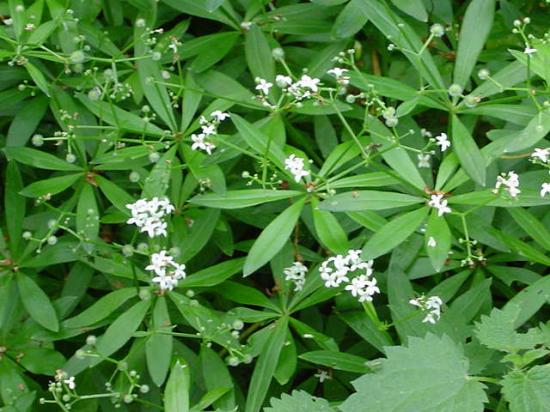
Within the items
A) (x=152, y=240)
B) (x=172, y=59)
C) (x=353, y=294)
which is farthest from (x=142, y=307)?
(x=172, y=59)

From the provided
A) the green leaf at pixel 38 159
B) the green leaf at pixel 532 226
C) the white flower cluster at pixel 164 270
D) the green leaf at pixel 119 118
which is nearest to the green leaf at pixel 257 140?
the green leaf at pixel 119 118

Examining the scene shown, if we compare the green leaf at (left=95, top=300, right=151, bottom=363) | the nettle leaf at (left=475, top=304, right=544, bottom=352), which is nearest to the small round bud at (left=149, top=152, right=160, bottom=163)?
the green leaf at (left=95, top=300, right=151, bottom=363)

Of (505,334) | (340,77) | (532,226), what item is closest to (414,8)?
(340,77)

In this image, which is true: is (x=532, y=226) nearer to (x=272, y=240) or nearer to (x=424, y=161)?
(x=424, y=161)

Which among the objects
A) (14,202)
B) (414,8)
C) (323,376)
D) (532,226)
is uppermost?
(414,8)

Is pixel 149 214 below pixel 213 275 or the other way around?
the other way around

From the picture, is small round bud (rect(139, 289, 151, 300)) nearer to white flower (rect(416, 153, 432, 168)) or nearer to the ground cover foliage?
the ground cover foliage
